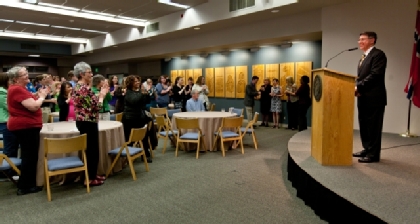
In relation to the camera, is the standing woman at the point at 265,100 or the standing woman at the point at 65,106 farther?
the standing woman at the point at 265,100

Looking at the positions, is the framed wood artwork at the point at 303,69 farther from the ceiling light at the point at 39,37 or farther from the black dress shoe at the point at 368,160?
the ceiling light at the point at 39,37

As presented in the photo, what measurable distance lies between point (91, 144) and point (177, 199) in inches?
56.4

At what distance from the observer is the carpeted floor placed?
10.4 feet

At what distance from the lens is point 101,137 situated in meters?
4.41

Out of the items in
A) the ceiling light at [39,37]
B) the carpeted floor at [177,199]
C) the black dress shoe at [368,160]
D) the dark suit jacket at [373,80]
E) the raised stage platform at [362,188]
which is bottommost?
the carpeted floor at [177,199]

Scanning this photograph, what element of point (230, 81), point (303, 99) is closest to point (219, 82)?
point (230, 81)

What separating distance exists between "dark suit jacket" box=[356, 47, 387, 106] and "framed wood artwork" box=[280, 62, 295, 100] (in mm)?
5994

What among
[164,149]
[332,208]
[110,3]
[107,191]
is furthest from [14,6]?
[332,208]

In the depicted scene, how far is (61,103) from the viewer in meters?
5.42

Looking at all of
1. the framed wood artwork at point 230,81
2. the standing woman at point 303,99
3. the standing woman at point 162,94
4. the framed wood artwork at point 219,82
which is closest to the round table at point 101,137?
the standing woman at point 162,94

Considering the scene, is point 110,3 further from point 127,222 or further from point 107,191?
point 127,222

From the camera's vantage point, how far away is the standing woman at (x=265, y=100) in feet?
32.3

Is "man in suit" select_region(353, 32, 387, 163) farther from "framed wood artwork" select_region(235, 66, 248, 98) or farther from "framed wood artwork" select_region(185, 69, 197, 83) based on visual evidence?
"framed wood artwork" select_region(185, 69, 197, 83)

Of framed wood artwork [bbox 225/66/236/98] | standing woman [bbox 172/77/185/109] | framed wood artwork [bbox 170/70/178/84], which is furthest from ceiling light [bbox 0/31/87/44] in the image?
framed wood artwork [bbox 225/66/236/98]
